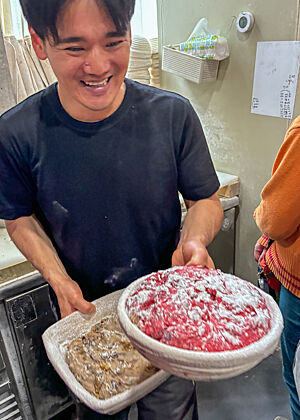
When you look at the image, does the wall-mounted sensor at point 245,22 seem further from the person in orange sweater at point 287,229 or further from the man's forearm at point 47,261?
the man's forearm at point 47,261

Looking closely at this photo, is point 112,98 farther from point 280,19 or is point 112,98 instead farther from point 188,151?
Answer: point 280,19

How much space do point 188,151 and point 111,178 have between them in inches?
9.6

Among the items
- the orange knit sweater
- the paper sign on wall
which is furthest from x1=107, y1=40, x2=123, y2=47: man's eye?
the paper sign on wall

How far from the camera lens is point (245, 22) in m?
1.92

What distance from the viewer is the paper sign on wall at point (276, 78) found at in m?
1.82

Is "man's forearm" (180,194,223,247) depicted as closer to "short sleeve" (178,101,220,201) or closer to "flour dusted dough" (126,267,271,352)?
"short sleeve" (178,101,220,201)

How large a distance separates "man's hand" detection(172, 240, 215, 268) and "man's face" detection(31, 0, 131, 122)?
45 centimetres

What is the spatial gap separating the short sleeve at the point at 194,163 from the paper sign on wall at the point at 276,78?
3.12 ft

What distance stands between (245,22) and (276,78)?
1.08 feet

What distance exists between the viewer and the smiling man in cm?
106

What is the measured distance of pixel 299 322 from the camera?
1.48m

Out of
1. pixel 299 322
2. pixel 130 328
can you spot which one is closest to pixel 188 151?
pixel 130 328

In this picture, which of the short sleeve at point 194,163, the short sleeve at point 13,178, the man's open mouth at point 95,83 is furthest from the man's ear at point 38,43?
the short sleeve at point 194,163

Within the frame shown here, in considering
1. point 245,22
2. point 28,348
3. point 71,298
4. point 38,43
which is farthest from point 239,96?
point 28,348
